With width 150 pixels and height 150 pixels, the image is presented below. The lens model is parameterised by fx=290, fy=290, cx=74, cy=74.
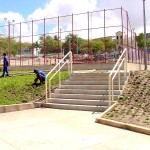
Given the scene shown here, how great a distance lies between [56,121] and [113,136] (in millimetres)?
2368

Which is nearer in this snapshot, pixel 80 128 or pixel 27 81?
pixel 80 128

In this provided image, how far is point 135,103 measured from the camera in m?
9.91

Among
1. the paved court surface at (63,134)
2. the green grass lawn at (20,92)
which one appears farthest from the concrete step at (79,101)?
the paved court surface at (63,134)

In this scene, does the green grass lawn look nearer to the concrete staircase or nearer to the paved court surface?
the concrete staircase

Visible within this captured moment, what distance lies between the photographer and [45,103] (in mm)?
11547

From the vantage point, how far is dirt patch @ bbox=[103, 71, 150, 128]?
8184 mm

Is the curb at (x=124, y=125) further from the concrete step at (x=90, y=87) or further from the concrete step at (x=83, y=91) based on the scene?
the concrete step at (x=90, y=87)

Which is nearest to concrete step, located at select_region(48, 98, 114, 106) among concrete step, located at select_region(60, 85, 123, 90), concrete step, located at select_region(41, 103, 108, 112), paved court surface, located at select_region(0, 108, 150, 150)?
concrete step, located at select_region(41, 103, 108, 112)

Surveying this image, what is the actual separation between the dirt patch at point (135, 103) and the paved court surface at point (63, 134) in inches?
26.3

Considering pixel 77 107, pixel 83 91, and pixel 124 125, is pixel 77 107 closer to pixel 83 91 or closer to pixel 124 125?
pixel 83 91

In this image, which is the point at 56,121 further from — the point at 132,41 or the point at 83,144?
the point at 132,41

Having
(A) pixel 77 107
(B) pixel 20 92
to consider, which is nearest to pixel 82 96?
(A) pixel 77 107

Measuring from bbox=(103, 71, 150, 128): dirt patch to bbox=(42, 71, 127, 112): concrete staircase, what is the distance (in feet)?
1.39

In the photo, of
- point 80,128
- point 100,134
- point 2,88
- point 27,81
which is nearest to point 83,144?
point 100,134
